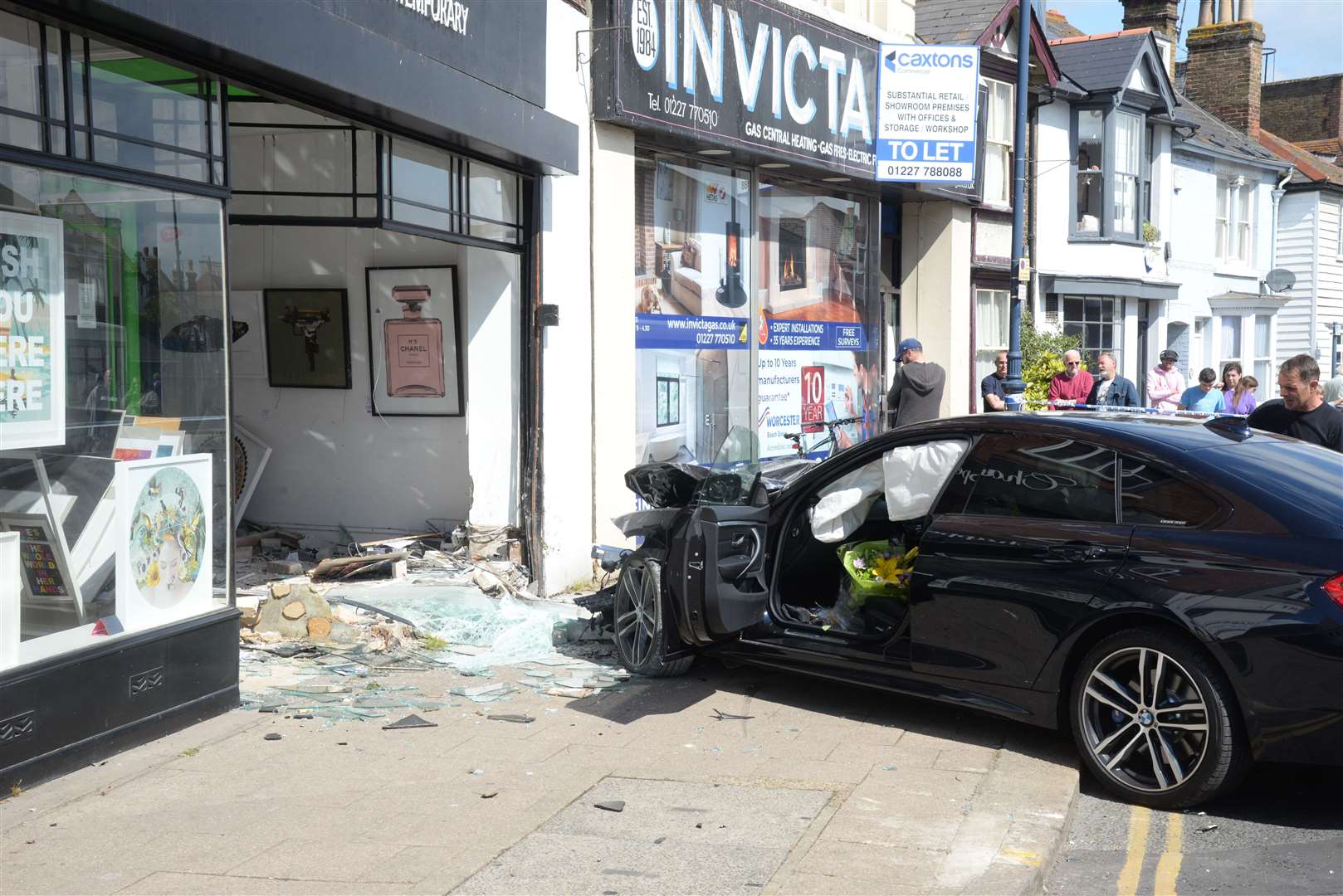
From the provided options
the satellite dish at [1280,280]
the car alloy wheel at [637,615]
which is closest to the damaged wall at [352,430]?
the car alloy wheel at [637,615]

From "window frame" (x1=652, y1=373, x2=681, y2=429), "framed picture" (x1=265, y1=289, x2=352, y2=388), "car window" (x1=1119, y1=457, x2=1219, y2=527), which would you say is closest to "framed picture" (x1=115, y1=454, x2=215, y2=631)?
"car window" (x1=1119, y1=457, x2=1219, y2=527)

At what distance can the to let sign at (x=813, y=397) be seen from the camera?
1423cm

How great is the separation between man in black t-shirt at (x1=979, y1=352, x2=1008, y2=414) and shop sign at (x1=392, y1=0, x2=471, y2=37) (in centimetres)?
910

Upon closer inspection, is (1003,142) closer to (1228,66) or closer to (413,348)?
(413,348)

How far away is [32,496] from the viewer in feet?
18.3

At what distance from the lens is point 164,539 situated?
6180mm

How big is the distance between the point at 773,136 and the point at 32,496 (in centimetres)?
858

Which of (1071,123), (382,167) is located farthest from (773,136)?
(1071,123)

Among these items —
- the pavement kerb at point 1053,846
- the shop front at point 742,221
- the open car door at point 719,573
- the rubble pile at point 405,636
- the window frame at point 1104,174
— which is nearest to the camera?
the pavement kerb at point 1053,846

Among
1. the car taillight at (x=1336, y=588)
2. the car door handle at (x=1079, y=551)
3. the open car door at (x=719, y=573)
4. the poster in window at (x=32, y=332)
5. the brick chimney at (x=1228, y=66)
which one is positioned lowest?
the open car door at (x=719, y=573)

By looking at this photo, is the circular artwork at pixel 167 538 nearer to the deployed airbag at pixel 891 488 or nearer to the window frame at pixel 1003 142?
the deployed airbag at pixel 891 488

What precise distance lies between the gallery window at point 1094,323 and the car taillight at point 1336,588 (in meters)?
21.5

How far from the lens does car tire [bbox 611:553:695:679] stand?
7090mm

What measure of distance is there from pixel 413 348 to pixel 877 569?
210 inches
